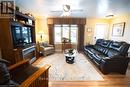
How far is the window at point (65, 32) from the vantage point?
22.8ft

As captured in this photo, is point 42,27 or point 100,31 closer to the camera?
point 42,27

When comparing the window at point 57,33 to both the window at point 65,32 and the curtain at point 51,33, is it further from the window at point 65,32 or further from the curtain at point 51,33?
the curtain at point 51,33

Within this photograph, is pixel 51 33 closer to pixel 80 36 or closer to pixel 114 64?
pixel 80 36

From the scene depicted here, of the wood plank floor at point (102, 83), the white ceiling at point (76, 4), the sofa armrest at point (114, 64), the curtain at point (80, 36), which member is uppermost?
the white ceiling at point (76, 4)

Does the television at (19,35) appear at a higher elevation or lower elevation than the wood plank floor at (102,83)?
higher

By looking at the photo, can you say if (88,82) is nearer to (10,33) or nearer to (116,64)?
(116,64)

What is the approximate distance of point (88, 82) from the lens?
2.78 metres

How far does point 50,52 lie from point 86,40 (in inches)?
110

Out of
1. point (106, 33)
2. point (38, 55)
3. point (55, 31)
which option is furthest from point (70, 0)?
point (106, 33)

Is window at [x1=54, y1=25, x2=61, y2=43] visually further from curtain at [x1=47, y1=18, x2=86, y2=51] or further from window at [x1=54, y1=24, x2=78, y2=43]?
curtain at [x1=47, y1=18, x2=86, y2=51]

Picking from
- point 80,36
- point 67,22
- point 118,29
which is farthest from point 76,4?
point 118,29

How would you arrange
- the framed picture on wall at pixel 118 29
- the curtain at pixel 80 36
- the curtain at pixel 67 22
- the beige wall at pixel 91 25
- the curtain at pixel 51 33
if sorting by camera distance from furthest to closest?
the beige wall at pixel 91 25, the curtain at pixel 80 36, the curtain at pixel 51 33, the curtain at pixel 67 22, the framed picture on wall at pixel 118 29

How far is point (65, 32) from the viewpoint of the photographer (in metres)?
7.08

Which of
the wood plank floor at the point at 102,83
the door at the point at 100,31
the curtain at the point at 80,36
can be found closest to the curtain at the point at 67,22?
the curtain at the point at 80,36
